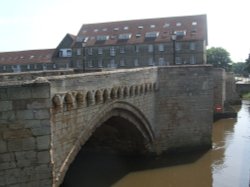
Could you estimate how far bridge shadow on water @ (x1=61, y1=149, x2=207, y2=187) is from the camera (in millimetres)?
14367

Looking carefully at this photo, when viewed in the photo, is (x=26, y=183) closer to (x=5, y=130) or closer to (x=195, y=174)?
(x=5, y=130)

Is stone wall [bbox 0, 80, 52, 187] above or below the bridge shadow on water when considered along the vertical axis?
above

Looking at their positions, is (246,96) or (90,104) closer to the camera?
(90,104)

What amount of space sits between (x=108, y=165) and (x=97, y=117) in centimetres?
459

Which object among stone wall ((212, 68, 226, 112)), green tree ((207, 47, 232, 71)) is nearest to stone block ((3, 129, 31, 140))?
stone wall ((212, 68, 226, 112))

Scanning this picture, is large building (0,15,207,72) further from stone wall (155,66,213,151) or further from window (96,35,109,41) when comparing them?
stone wall (155,66,213,151)

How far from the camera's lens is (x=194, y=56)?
4525 cm

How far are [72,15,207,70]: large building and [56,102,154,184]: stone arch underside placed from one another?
2795cm

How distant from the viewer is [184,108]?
17.5m

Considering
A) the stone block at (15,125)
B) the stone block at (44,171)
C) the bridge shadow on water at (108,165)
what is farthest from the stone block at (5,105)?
the bridge shadow on water at (108,165)

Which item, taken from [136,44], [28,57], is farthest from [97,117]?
[28,57]

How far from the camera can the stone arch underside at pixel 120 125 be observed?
36.5 ft

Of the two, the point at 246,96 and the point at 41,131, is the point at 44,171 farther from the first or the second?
the point at 246,96

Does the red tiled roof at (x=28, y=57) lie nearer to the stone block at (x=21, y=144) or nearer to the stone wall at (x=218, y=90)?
the stone wall at (x=218, y=90)
